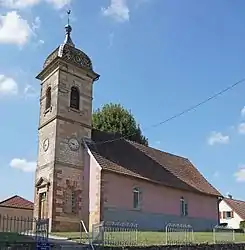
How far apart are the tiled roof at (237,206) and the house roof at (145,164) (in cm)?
1948

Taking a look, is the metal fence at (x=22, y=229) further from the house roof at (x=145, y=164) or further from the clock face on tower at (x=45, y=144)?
the clock face on tower at (x=45, y=144)

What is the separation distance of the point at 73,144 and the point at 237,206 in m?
35.9

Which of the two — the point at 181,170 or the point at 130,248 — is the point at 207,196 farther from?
the point at 130,248

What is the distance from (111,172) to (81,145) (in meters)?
3.26

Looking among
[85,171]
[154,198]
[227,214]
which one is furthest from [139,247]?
[227,214]

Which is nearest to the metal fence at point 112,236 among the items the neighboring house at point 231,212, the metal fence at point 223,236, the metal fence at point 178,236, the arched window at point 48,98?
the metal fence at point 178,236

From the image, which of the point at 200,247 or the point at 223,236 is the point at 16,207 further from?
the point at 200,247

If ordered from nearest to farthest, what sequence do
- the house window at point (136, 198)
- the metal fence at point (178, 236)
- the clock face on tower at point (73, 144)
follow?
the metal fence at point (178, 236)
the clock face on tower at point (73, 144)
the house window at point (136, 198)

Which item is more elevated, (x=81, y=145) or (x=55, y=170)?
(x=81, y=145)

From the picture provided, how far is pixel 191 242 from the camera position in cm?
2038

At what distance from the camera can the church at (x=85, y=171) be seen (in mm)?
27047

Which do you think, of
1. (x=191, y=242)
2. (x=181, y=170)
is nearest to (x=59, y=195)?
(x=191, y=242)

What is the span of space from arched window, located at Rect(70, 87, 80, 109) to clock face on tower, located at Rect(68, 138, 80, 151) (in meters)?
2.62

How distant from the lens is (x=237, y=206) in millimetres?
57031
